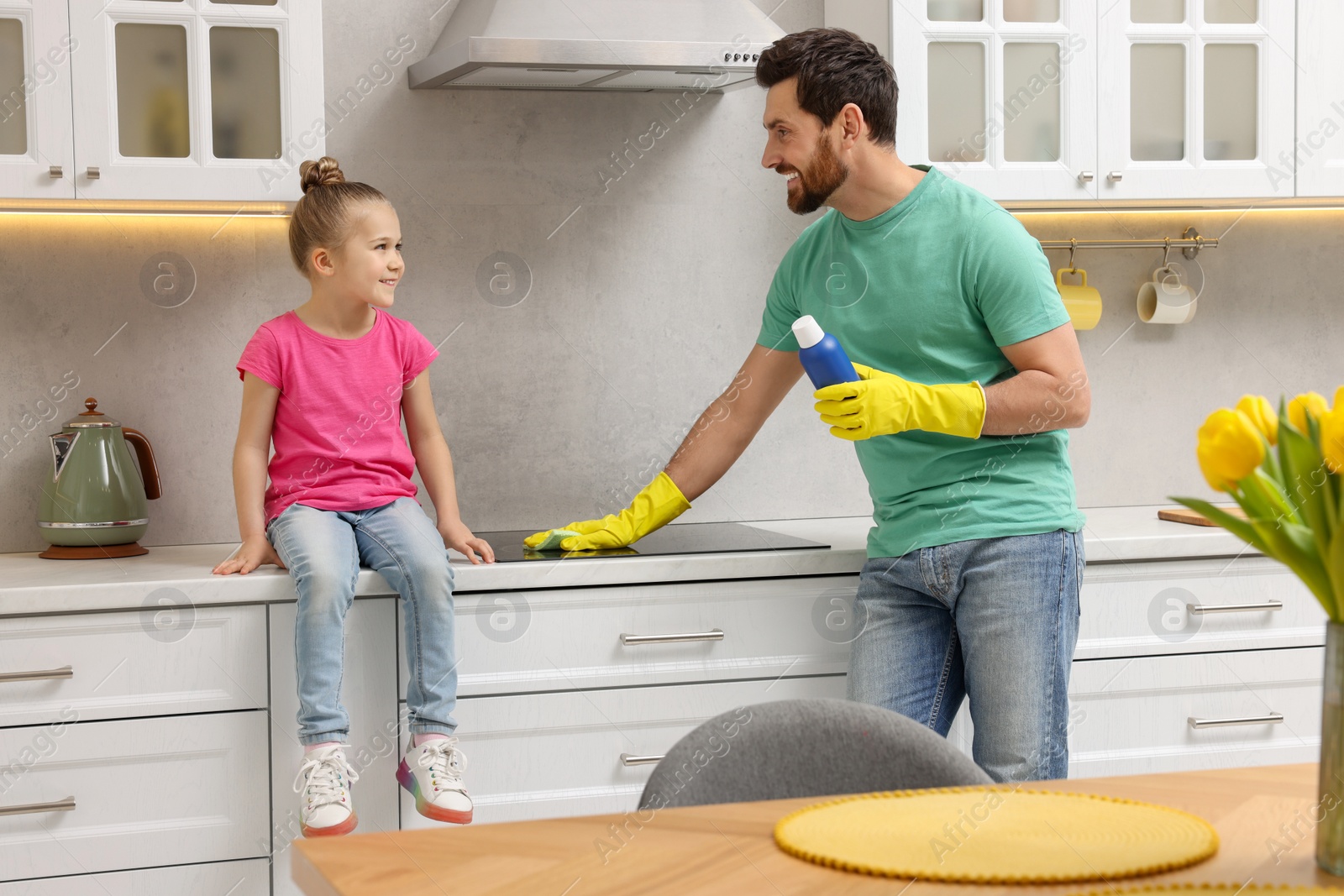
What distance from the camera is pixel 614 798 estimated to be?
204 cm

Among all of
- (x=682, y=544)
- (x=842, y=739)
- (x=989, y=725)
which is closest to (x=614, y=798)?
(x=682, y=544)

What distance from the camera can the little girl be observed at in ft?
6.02

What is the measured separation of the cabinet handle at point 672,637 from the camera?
2027 mm

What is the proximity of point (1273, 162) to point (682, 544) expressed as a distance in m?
1.39

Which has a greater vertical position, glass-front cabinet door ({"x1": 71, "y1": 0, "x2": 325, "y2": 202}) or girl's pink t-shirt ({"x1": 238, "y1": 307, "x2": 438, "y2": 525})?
glass-front cabinet door ({"x1": 71, "y1": 0, "x2": 325, "y2": 202})

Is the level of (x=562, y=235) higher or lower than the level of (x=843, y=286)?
higher

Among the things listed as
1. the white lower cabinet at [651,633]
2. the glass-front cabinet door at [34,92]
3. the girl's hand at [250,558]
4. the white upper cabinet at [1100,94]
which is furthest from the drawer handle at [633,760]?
the glass-front cabinet door at [34,92]

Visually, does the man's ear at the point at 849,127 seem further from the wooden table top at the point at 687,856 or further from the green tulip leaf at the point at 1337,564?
the green tulip leaf at the point at 1337,564

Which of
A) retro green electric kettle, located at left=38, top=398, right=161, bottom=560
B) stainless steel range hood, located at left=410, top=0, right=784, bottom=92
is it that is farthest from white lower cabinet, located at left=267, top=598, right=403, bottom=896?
stainless steel range hood, located at left=410, top=0, right=784, bottom=92

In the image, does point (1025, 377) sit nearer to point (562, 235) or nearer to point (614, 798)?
point (614, 798)

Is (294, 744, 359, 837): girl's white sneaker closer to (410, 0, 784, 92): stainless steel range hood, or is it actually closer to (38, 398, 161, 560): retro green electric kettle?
(38, 398, 161, 560): retro green electric kettle

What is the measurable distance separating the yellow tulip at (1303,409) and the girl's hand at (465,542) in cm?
143

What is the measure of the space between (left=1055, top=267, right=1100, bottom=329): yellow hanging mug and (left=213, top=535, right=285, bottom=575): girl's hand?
165cm

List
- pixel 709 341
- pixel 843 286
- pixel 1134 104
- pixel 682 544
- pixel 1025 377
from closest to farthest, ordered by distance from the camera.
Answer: pixel 1025 377 → pixel 843 286 → pixel 682 544 → pixel 1134 104 → pixel 709 341
